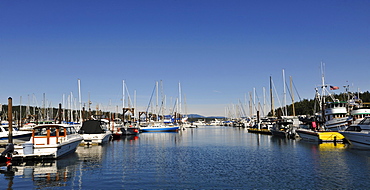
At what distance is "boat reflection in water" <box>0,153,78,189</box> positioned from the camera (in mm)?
22250

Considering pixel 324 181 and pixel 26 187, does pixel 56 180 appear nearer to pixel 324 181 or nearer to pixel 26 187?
pixel 26 187

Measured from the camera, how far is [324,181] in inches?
881

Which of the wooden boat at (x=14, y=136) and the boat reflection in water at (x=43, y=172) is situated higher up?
the wooden boat at (x=14, y=136)

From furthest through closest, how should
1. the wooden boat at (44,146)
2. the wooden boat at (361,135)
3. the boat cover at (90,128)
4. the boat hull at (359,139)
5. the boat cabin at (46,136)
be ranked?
the boat cover at (90,128) < the wooden boat at (361,135) < the boat hull at (359,139) < the boat cabin at (46,136) < the wooden boat at (44,146)

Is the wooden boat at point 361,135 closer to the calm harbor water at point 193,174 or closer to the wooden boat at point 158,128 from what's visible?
the calm harbor water at point 193,174

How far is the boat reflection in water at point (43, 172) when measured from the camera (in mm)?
22250

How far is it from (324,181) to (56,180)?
18262 millimetres

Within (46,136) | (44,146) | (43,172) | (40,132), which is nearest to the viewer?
(43,172)

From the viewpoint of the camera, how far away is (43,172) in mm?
26266

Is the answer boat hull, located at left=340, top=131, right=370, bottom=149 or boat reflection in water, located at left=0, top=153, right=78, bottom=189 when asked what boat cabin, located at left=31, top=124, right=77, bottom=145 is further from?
boat hull, located at left=340, top=131, right=370, bottom=149

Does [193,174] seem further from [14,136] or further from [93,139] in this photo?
[14,136]

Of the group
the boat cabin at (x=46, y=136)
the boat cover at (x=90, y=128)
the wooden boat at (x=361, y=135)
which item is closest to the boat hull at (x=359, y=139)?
the wooden boat at (x=361, y=135)

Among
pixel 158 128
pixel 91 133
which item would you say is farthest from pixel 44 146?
pixel 158 128

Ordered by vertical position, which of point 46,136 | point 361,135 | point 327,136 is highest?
point 46,136
